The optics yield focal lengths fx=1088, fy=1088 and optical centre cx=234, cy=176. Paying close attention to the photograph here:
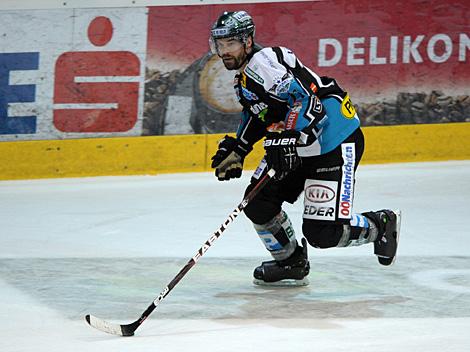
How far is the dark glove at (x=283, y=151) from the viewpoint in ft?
13.8

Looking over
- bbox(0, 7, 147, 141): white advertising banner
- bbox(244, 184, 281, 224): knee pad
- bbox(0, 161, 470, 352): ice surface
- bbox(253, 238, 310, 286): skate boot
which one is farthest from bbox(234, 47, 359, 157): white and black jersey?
bbox(0, 7, 147, 141): white advertising banner

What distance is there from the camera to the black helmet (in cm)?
428

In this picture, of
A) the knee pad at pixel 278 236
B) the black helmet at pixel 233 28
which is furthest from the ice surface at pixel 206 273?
the black helmet at pixel 233 28

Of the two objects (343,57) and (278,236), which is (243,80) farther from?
(343,57)

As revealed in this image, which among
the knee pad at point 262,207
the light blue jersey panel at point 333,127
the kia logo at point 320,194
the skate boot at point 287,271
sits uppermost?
the light blue jersey panel at point 333,127

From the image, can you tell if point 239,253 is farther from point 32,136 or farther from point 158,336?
point 32,136

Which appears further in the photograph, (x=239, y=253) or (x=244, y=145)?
(x=239, y=253)

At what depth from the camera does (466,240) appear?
5727mm

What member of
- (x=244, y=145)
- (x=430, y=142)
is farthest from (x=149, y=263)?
(x=430, y=142)

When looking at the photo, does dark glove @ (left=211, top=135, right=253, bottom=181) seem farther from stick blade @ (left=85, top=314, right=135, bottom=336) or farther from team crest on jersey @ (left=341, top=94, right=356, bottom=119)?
stick blade @ (left=85, top=314, right=135, bottom=336)

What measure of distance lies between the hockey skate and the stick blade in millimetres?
1293

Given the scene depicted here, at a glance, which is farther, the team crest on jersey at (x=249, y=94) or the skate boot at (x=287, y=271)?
the skate boot at (x=287, y=271)

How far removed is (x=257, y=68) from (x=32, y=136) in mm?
3533

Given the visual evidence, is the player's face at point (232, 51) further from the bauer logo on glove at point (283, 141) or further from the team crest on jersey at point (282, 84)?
the bauer logo on glove at point (283, 141)
